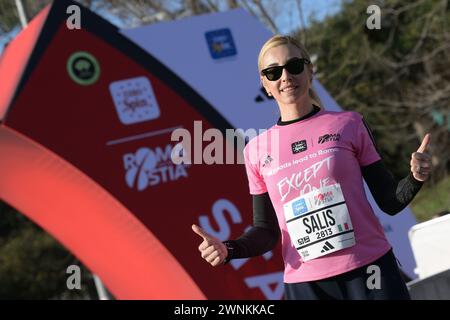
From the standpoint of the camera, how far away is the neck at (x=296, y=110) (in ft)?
8.68

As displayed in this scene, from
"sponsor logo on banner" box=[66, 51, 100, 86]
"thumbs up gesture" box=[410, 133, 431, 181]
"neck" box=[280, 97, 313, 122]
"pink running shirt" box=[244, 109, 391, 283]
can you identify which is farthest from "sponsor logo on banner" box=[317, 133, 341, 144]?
"sponsor logo on banner" box=[66, 51, 100, 86]

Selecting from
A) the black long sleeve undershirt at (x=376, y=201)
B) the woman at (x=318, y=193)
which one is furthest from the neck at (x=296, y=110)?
the black long sleeve undershirt at (x=376, y=201)

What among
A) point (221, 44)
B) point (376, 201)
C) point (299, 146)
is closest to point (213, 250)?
point (299, 146)

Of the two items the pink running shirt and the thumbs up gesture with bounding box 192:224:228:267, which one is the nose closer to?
the pink running shirt

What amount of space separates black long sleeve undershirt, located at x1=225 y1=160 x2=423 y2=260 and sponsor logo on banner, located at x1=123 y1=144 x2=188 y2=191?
435 cm

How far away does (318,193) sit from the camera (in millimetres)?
2578

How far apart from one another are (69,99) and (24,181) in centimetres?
76

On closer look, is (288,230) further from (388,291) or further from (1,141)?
(1,141)

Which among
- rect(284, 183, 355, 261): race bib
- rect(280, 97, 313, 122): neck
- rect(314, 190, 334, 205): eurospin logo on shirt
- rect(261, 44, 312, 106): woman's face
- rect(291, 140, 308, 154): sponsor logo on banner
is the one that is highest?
rect(261, 44, 312, 106): woman's face

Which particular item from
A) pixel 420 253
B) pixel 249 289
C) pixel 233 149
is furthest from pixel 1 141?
pixel 420 253

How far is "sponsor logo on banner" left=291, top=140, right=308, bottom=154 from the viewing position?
2.60m

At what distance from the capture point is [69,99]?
22.6 ft

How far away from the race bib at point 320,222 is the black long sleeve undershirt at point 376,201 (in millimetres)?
100
